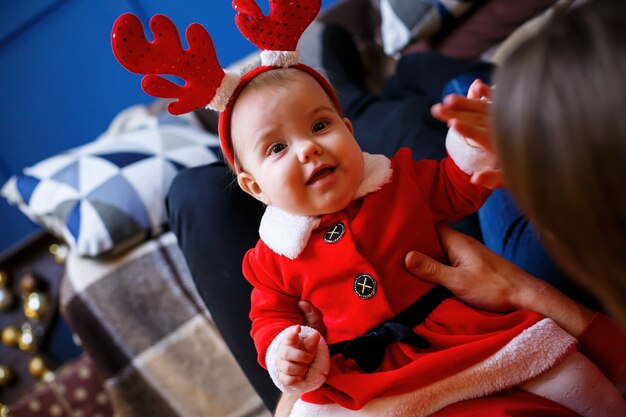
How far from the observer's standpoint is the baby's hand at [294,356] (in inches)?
26.9

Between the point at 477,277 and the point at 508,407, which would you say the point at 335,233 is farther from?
the point at 508,407

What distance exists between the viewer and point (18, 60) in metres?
2.47

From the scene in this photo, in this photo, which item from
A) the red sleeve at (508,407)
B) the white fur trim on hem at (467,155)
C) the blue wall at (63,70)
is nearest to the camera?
the red sleeve at (508,407)

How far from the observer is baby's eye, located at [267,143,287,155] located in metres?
0.79

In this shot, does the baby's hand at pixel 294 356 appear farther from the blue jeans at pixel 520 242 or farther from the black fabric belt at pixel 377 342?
the blue jeans at pixel 520 242

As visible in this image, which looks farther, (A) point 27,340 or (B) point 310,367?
(A) point 27,340

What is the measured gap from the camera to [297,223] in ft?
2.60

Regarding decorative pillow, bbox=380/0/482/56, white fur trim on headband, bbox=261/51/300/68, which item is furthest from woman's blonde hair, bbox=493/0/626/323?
decorative pillow, bbox=380/0/482/56

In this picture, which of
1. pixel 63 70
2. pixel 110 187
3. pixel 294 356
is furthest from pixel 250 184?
pixel 63 70

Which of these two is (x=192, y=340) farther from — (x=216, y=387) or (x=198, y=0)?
(x=198, y=0)

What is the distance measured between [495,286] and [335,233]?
0.84 ft

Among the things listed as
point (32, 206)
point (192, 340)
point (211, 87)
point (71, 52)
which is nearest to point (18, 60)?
point (71, 52)

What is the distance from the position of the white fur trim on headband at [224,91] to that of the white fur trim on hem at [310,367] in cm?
35

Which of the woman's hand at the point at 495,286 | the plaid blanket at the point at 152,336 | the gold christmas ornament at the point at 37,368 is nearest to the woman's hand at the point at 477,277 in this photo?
the woman's hand at the point at 495,286
